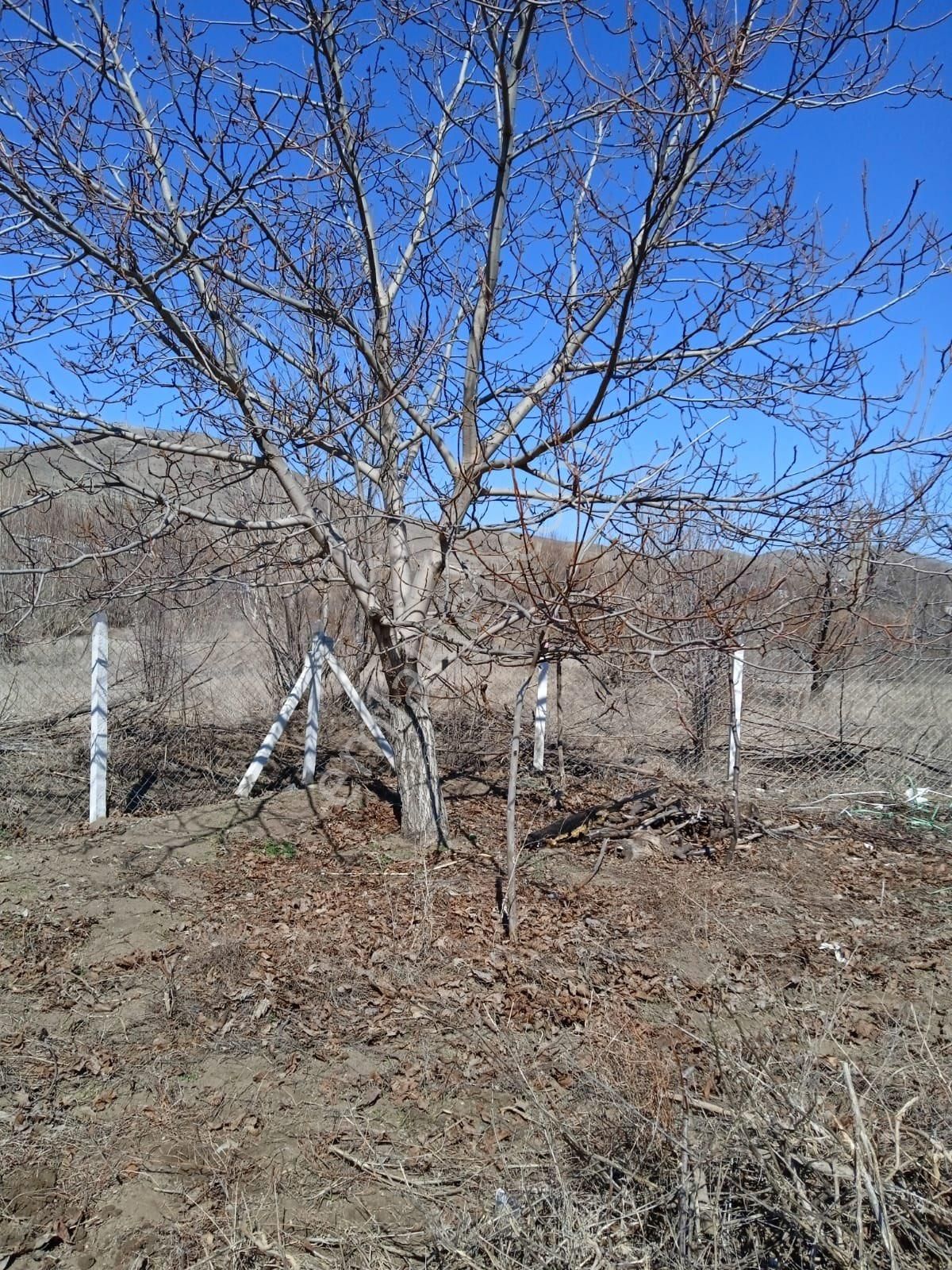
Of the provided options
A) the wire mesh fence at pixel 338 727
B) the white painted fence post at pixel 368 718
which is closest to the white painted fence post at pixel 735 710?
the wire mesh fence at pixel 338 727

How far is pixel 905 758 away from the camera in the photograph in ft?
26.6

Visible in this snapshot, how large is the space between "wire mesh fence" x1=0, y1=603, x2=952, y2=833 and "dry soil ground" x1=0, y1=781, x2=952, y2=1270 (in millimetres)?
1205

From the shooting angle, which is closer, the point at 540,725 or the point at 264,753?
the point at 264,753

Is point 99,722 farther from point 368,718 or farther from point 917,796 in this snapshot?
point 917,796

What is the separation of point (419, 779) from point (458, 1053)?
247 cm

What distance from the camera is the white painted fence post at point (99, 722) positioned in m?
6.17

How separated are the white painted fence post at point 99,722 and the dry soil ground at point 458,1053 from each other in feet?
1.07

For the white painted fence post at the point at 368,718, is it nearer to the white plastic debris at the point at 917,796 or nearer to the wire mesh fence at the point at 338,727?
the wire mesh fence at the point at 338,727

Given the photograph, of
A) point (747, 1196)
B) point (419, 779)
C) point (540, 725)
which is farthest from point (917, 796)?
point (747, 1196)

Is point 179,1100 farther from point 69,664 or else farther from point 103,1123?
point 69,664

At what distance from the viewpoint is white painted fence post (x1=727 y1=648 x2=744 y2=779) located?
638 cm

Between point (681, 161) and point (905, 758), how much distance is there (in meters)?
6.34

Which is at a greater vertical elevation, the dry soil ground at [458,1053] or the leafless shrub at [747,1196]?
the leafless shrub at [747,1196]

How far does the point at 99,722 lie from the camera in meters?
6.17
